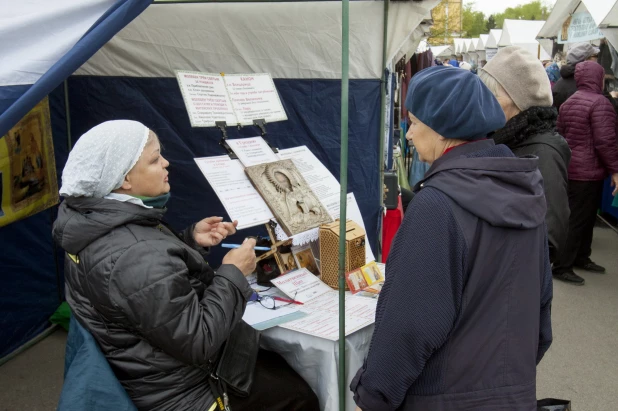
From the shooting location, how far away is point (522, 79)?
2.06m

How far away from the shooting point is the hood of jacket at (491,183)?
Result: 1247 mm

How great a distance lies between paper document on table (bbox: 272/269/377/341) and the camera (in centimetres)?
204

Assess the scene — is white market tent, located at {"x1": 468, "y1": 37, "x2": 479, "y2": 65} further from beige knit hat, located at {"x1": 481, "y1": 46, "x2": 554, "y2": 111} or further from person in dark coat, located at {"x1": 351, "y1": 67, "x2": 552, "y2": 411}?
person in dark coat, located at {"x1": 351, "y1": 67, "x2": 552, "y2": 411}

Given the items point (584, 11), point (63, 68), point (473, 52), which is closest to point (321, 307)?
point (63, 68)

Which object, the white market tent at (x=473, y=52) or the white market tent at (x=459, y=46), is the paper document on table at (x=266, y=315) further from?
the white market tent at (x=459, y=46)

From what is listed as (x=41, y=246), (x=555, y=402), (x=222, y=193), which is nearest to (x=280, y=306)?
(x=222, y=193)

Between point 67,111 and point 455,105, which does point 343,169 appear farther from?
point 67,111

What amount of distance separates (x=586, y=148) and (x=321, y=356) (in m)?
3.78

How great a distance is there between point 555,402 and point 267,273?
1.26 m

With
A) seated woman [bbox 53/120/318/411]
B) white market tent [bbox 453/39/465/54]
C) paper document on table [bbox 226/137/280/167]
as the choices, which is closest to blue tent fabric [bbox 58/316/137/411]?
seated woman [bbox 53/120/318/411]

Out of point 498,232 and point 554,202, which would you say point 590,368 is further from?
point 498,232

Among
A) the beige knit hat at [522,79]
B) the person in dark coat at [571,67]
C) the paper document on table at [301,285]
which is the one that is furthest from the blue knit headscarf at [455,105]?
the person in dark coat at [571,67]

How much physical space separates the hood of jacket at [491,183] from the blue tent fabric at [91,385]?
3.67ft

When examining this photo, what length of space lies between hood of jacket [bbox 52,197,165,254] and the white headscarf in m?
0.04
